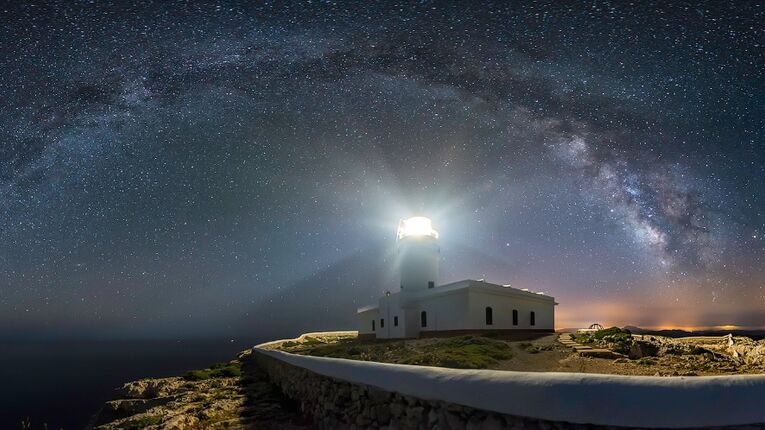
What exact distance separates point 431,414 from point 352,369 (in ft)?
10.3

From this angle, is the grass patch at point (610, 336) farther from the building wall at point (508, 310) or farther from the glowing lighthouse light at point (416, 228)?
the glowing lighthouse light at point (416, 228)

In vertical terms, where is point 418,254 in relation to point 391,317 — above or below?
above

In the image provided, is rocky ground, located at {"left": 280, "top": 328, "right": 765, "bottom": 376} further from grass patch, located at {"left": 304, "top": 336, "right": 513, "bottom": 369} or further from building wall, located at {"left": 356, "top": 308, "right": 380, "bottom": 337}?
building wall, located at {"left": 356, "top": 308, "right": 380, "bottom": 337}

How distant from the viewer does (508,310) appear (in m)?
29.0

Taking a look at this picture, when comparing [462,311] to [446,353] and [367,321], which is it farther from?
[367,321]

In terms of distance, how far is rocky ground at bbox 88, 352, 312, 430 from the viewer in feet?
38.5

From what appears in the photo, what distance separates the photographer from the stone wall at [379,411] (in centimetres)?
532

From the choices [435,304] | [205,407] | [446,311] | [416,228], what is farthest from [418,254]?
[205,407]

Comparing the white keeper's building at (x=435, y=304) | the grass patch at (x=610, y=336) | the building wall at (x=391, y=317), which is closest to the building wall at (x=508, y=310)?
the white keeper's building at (x=435, y=304)

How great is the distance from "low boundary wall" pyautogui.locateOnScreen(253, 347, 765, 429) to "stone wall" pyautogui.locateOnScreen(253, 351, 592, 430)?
0.01 m

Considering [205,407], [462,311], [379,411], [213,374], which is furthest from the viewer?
[462,311]

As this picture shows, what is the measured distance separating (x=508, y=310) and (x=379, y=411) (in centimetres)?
2287

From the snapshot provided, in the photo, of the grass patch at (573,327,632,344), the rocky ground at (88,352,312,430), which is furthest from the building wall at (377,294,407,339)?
the grass patch at (573,327,632,344)

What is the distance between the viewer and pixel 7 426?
4941 cm
